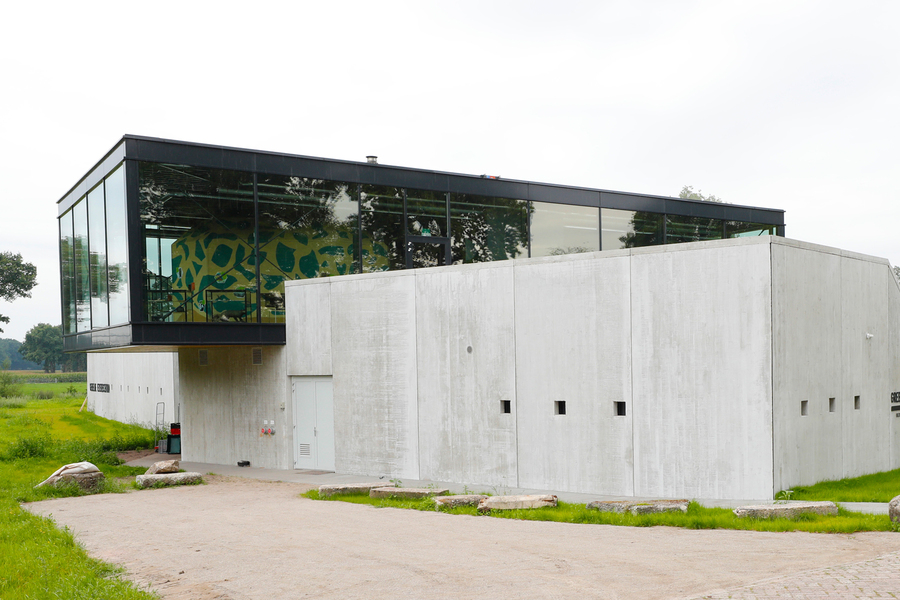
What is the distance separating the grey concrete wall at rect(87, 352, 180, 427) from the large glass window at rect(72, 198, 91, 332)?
9.09 m

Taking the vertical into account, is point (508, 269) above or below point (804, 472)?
above

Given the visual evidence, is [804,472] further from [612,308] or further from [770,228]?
[770,228]

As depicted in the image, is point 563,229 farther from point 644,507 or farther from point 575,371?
point 644,507

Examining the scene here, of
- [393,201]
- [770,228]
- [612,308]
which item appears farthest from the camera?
[770,228]

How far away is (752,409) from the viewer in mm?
13078

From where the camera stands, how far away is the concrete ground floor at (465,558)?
7732mm

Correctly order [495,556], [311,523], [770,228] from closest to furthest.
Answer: [495,556]
[311,523]
[770,228]

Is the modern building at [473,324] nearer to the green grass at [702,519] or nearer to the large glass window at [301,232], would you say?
the large glass window at [301,232]

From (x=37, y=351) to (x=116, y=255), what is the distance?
113m

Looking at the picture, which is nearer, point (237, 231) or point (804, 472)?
point (804, 472)

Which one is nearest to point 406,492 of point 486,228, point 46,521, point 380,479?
point 380,479

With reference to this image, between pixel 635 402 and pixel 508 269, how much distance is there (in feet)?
12.4

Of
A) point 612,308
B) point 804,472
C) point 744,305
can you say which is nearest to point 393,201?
point 612,308

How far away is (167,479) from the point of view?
1808cm
